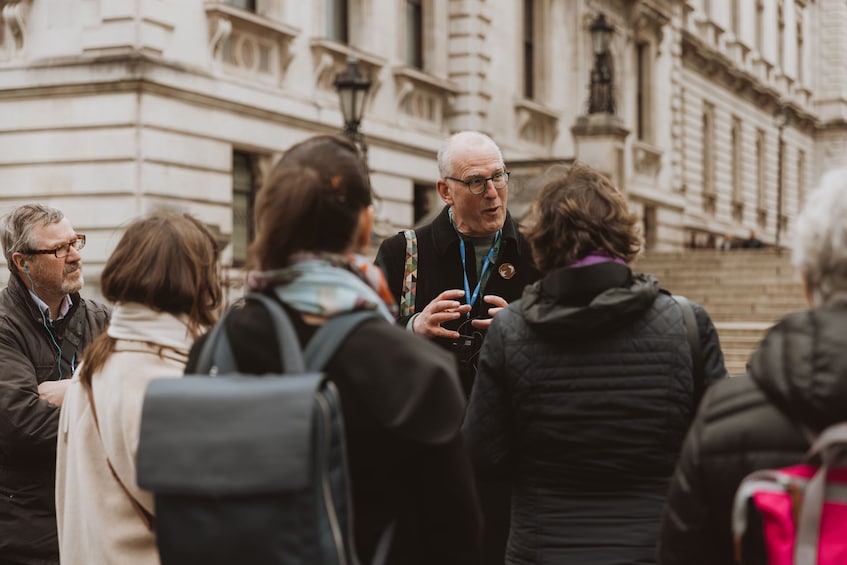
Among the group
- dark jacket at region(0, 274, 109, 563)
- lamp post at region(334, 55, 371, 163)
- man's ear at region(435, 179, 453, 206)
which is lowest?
dark jacket at region(0, 274, 109, 563)

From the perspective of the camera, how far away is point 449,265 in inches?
199

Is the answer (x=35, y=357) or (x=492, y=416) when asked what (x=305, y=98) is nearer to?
(x=35, y=357)

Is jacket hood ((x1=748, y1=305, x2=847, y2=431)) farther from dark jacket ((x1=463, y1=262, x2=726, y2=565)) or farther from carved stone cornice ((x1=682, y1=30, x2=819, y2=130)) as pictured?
carved stone cornice ((x1=682, y1=30, x2=819, y2=130))

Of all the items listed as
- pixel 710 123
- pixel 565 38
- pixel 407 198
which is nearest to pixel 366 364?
pixel 407 198

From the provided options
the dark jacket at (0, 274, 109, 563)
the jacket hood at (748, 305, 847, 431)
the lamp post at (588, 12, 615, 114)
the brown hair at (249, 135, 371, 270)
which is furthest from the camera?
the lamp post at (588, 12, 615, 114)

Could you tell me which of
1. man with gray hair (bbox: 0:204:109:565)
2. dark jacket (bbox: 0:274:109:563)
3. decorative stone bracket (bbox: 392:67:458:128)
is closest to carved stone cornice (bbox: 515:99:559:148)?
decorative stone bracket (bbox: 392:67:458:128)

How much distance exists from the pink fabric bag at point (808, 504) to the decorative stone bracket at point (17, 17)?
1539 centimetres

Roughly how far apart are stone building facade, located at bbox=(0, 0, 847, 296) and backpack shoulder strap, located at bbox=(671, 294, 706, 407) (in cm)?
195

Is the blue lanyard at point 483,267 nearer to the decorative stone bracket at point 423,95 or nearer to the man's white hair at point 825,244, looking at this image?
the man's white hair at point 825,244

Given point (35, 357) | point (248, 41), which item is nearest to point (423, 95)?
point (248, 41)

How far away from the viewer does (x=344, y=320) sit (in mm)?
2658

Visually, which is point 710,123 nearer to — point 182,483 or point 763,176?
point 763,176

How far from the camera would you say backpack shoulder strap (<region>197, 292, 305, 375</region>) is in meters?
2.64

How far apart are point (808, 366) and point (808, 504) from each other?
0.25 m
